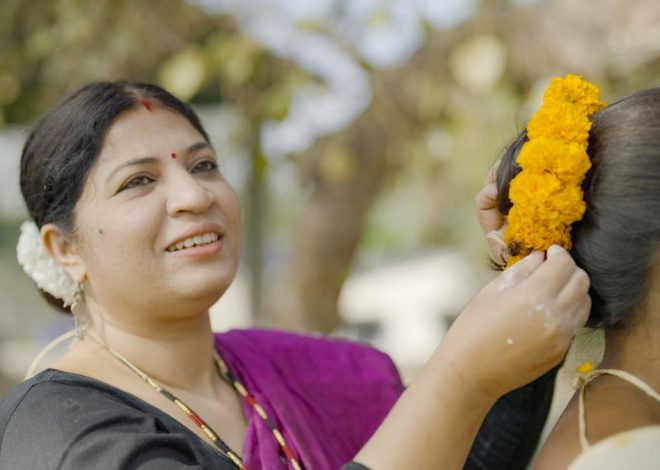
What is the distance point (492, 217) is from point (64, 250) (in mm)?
A: 966

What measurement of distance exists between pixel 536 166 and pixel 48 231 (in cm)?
111

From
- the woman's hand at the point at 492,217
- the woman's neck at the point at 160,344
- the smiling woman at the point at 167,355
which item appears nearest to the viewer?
the smiling woman at the point at 167,355

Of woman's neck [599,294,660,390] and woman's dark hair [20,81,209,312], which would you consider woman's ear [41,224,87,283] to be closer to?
woman's dark hair [20,81,209,312]

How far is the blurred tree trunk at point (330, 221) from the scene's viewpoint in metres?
3.60

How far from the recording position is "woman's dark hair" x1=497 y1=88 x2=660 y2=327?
1448mm

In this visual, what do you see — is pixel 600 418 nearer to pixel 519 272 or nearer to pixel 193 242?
pixel 519 272

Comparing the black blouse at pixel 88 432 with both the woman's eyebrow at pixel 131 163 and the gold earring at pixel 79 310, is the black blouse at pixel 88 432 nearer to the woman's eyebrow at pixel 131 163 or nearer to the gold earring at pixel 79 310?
the gold earring at pixel 79 310

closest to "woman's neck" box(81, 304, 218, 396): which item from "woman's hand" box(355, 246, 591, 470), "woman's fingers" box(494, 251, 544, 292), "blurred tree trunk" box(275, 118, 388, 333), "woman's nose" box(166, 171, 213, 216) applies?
"woman's nose" box(166, 171, 213, 216)

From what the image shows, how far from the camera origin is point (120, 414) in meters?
1.66

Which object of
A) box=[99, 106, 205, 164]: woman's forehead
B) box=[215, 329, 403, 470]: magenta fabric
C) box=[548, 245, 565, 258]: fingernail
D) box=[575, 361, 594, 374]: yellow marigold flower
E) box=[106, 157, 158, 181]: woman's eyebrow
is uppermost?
box=[99, 106, 205, 164]: woman's forehead

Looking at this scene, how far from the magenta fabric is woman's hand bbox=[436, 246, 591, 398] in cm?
64

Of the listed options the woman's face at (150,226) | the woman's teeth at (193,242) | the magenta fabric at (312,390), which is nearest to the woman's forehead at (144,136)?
the woman's face at (150,226)

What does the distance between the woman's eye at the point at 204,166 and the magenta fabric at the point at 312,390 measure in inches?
18.6

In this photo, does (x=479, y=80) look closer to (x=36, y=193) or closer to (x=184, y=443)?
(x=36, y=193)
